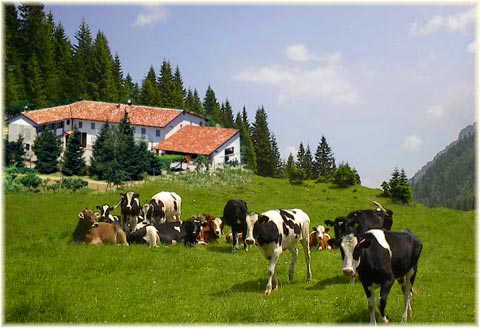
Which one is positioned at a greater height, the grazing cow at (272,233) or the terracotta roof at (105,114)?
the terracotta roof at (105,114)

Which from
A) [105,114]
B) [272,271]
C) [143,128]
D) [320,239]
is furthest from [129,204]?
[105,114]

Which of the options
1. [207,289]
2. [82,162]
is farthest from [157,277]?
[82,162]

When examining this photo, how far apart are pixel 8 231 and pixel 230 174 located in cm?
3963

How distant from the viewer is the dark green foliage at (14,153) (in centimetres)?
5732

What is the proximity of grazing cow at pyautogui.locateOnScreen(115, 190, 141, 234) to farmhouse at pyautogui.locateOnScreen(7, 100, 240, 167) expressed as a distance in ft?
141

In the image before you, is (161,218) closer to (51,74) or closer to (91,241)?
(91,241)

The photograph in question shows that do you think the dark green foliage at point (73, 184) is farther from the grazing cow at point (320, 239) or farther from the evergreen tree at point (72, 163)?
the grazing cow at point (320, 239)

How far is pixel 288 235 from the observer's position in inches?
504

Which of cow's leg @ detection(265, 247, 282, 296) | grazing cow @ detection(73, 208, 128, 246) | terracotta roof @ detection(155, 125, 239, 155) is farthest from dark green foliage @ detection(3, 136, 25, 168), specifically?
cow's leg @ detection(265, 247, 282, 296)

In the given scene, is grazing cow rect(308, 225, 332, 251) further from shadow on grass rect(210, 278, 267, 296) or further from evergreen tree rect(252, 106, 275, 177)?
evergreen tree rect(252, 106, 275, 177)

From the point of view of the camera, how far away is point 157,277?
13656 mm

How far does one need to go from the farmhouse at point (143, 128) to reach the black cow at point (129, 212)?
42.9 meters

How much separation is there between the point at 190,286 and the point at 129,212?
29.2 feet

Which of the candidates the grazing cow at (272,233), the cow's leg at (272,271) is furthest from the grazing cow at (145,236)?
the cow's leg at (272,271)
